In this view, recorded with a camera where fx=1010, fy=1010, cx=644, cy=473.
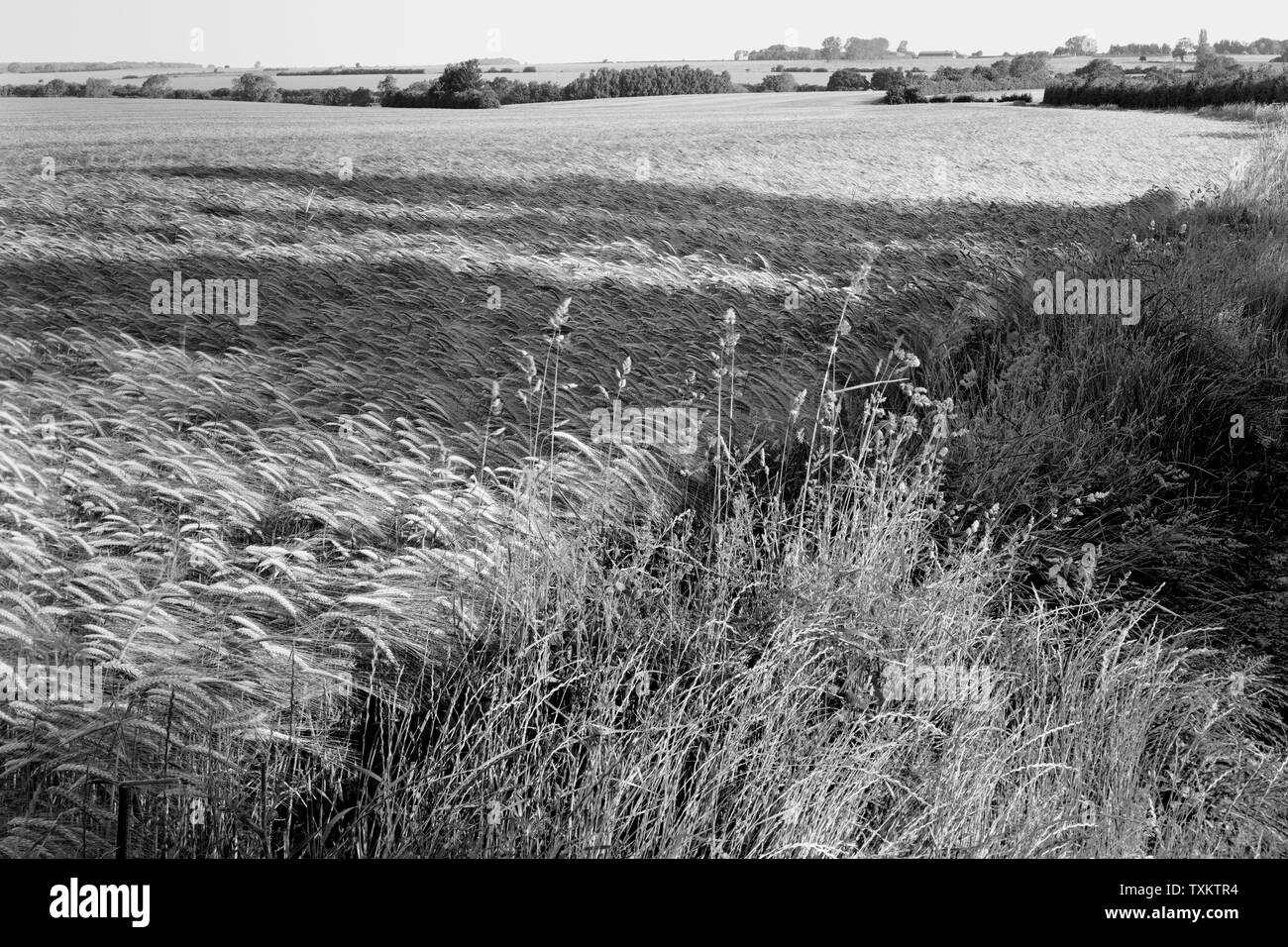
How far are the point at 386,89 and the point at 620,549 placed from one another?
47065mm

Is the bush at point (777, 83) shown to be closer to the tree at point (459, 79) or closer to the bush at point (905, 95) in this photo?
the bush at point (905, 95)

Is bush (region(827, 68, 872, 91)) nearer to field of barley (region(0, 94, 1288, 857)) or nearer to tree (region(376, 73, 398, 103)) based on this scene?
tree (region(376, 73, 398, 103))

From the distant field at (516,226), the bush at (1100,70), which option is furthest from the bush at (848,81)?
the distant field at (516,226)

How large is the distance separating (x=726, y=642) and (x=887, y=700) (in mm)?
488

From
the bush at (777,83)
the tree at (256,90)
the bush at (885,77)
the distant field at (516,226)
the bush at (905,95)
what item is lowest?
the distant field at (516,226)

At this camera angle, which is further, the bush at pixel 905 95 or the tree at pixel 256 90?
the bush at pixel 905 95

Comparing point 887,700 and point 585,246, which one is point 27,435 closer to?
point 887,700

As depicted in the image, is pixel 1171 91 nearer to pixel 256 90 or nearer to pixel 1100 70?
pixel 1100 70

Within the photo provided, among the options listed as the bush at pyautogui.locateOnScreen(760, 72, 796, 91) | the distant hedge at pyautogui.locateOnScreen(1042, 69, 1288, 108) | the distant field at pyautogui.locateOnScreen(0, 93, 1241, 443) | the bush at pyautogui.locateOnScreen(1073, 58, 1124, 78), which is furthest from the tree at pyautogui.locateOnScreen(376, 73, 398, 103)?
the bush at pyautogui.locateOnScreen(1073, 58, 1124, 78)

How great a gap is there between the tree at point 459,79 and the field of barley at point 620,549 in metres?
37.4

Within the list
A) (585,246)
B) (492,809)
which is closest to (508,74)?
(585,246)

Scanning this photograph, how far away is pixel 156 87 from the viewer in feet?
155

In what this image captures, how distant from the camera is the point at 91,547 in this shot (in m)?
3.44

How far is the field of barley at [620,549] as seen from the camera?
7.95 ft
